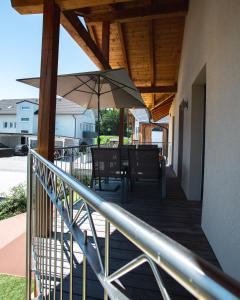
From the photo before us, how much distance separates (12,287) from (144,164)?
2.50 m

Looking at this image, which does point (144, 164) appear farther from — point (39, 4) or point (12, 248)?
point (39, 4)

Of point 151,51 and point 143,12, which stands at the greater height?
point 143,12

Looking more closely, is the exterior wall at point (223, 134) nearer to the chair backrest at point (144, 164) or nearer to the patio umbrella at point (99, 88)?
the chair backrest at point (144, 164)

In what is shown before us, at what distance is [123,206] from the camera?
4.16 metres

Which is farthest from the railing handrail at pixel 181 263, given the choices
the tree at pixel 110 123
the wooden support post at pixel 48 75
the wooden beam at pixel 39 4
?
the tree at pixel 110 123

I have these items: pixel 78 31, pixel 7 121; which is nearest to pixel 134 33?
pixel 78 31

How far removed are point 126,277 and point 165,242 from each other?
1890 mm

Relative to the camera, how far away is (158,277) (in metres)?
0.49

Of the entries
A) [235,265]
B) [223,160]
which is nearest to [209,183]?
[223,160]

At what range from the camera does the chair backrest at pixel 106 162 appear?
14.5 feet

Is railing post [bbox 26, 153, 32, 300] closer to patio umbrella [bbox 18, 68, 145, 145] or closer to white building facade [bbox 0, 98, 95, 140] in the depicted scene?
patio umbrella [bbox 18, 68, 145, 145]

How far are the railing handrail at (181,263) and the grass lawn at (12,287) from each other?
7.77ft

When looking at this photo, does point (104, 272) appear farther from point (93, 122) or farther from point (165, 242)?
point (93, 122)

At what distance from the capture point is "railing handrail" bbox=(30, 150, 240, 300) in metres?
0.37
